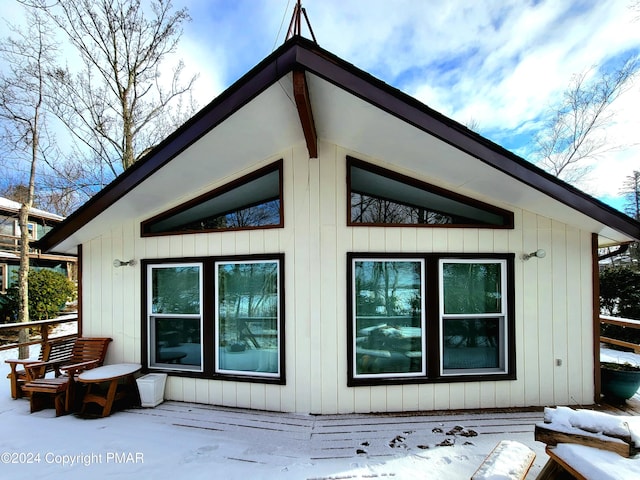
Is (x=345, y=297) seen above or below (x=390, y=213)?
below

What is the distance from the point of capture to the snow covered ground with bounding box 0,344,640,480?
101 inches

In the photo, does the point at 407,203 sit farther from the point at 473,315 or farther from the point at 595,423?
the point at 595,423

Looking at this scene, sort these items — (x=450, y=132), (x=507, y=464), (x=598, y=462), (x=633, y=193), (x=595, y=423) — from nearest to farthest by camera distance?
(x=598, y=462) → (x=595, y=423) → (x=507, y=464) → (x=450, y=132) → (x=633, y=193)

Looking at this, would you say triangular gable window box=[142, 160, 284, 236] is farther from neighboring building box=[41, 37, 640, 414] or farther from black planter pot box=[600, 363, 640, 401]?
black planter pot box=[600, 363, 640, 401]

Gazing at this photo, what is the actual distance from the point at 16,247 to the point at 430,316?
1791 cm

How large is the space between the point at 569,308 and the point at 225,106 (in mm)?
4664

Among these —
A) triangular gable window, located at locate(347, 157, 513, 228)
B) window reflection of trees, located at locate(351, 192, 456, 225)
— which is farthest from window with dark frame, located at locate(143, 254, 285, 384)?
triangular gable window, located at locate(347, 157, 513, 228)

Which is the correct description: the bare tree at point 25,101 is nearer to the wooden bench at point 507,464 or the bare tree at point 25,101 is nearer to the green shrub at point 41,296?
the green shrub at point 41,296

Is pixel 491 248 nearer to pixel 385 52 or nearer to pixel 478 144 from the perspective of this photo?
pixel 478 144

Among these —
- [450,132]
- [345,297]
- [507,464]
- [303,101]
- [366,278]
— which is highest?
[303,101]

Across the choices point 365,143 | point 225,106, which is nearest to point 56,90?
point 225,106

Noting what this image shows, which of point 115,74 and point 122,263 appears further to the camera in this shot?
point 115,74

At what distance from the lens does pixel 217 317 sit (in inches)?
157

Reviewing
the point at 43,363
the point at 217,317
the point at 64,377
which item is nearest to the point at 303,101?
the point at 217,317
